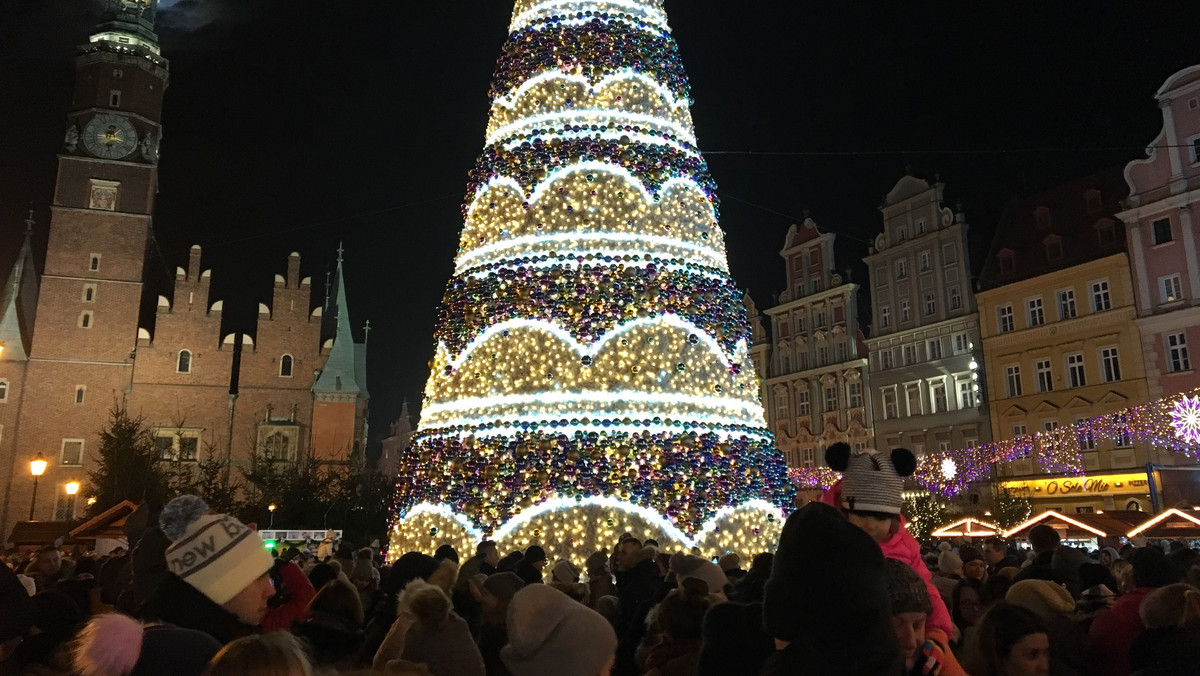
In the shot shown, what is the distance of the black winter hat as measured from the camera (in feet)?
6.03

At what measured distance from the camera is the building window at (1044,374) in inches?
995

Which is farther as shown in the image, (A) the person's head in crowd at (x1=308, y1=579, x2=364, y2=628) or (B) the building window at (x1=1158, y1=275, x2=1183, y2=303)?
(B) the building window at (x1=1158, y1=275, x2=1183, y2=303)

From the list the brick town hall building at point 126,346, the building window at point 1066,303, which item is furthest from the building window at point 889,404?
the brick town hall building at point 126,346

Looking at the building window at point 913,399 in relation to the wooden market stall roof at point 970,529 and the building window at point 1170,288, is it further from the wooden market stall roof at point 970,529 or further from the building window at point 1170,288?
the wooden market stall roof at point 970,529

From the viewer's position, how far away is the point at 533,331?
8.50m

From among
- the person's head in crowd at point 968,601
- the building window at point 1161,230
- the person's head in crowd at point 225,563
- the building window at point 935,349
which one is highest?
the building window at point 1161,230

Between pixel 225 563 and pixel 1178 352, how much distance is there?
25.8 metres

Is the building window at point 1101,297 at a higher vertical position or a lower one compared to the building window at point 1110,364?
higher

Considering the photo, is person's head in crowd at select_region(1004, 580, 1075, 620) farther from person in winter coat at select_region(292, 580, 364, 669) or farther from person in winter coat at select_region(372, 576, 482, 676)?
person in winter coat at select_region(292, 580, 364, 669)

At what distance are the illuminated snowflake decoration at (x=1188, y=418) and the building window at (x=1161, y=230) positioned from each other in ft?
18.9

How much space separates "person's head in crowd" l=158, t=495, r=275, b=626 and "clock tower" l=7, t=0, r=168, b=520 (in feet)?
111

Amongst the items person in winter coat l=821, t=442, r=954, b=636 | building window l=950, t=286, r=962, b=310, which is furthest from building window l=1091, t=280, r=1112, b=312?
Result: person in winter coat l=821, t=442, r=954, b=636

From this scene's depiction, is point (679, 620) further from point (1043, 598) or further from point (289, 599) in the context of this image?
point (289, 599)

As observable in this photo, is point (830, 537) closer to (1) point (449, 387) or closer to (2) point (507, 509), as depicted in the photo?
(2) point (507, 509)
